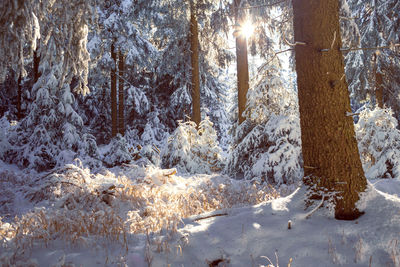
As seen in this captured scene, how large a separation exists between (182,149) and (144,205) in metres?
4.63

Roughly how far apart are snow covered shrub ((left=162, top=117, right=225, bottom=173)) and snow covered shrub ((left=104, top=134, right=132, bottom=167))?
2706 millimetres

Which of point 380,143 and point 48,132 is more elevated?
point 48,132

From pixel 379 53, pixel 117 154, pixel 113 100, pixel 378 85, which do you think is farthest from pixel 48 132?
pixel 378 85

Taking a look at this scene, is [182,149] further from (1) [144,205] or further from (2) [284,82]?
(1) [144,205]

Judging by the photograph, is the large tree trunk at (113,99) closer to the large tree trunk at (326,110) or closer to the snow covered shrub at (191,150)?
the snow covered shrub at (191,150)

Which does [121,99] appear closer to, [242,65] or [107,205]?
[242,65]

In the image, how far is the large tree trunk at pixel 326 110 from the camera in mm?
3180

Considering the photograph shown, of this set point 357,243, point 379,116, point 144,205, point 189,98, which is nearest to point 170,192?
point 144,205

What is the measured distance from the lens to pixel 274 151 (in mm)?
7555

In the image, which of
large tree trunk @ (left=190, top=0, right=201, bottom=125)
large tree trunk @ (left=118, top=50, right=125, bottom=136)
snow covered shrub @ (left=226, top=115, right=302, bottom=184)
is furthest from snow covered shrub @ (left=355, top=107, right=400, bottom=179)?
large tree trunk @ (left=118, top=50, right=125, bottom=136)

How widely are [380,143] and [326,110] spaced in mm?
6183

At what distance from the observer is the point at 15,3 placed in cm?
332

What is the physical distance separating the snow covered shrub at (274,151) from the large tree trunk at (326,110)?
3.74m

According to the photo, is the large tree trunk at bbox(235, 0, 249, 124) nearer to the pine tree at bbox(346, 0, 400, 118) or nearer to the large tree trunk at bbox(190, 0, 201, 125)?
the large tree trunk at bbox(190, 0, 201, 125)
